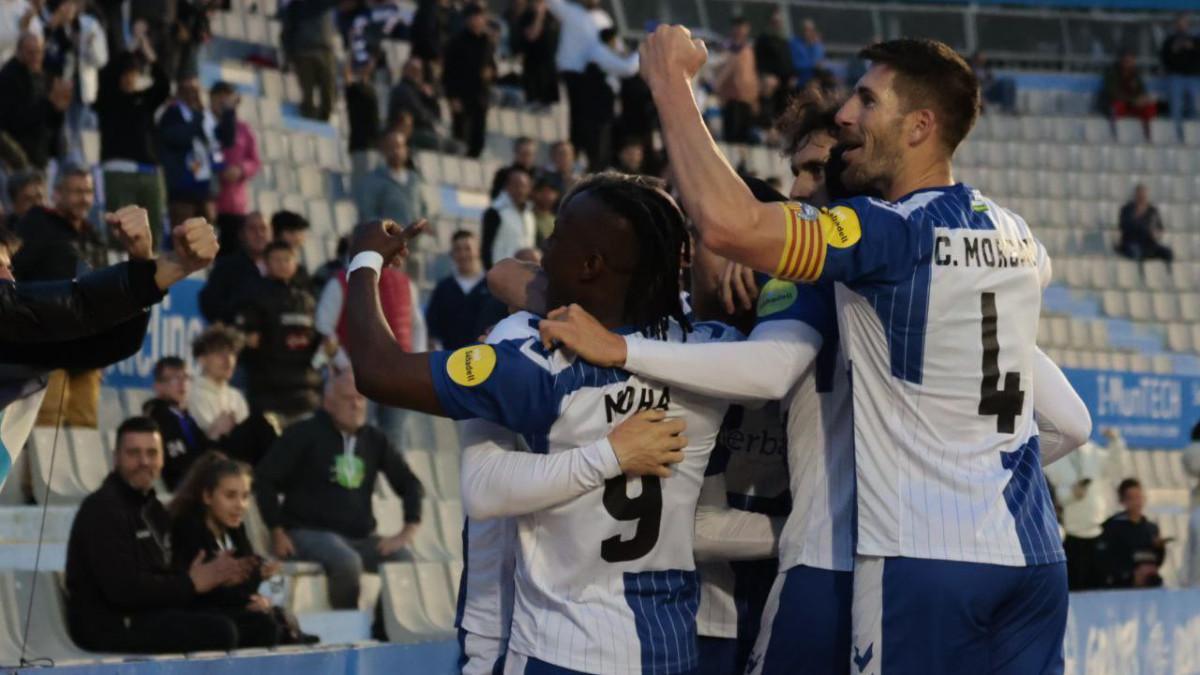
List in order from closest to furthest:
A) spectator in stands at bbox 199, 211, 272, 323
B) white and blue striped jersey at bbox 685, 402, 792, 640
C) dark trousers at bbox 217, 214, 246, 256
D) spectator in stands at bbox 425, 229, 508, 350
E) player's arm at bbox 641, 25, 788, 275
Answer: player's arm at bbox 641, 25, 788, 275 → white and blue striped jersey at bbox 685, 402, 792, 640 → spectator in stands at bbox 199, 211, 272, 323 → spectator in stands at bbox 425, 229, 508, 350 → dark trousers at bbox 217, 214, 246, 256

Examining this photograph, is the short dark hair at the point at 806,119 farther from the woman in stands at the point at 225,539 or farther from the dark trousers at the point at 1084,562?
the dark trousers at the point at 1084,562

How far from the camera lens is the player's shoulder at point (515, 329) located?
4.01 meters

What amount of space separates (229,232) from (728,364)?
9469 mm

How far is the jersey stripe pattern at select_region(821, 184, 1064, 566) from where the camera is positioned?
12.8 feet

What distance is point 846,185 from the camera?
4.20 meters

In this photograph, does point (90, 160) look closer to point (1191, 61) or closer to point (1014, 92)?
point (1014, 92)

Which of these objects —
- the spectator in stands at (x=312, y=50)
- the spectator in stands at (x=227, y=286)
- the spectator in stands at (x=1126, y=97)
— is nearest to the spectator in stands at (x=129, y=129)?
the spectator in stands at (x=227, y=286)

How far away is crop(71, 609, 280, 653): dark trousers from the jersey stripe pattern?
428cm

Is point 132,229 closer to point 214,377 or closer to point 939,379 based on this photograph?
Result: point 939,379

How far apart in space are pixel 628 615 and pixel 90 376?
20.1ft

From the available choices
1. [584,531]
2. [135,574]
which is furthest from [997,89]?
[584,531]

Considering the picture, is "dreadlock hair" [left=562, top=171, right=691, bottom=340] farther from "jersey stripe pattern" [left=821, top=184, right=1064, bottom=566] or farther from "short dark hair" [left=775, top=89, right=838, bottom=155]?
"short dark hair" [left=775, top=89, right=838, bottom=155]

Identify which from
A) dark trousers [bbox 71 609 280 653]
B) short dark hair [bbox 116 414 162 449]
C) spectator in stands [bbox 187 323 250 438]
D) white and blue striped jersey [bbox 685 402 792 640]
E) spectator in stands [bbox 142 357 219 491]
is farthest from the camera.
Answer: spectator in stands [bbox 187 323 250 438]

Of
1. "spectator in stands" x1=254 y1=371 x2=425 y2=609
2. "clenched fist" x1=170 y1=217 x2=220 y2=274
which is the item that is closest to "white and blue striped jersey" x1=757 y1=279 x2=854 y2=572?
"clenched fist" x1=170 y1=217 x2=220 y2=274
